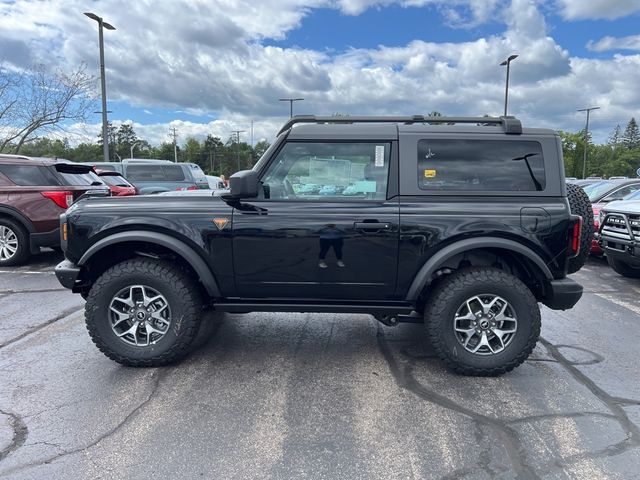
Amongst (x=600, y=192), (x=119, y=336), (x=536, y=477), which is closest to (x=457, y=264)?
(x=536, y=477)

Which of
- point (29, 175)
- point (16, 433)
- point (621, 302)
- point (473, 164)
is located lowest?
point (16, 433)

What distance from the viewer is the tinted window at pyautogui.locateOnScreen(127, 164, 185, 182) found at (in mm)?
15242

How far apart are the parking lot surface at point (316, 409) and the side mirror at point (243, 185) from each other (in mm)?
1441

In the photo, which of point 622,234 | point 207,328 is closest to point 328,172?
point 207,328

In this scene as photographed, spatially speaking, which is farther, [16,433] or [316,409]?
[316,409]

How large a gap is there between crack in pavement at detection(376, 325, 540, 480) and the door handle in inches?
46.9

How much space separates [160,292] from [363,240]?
65.0 inches

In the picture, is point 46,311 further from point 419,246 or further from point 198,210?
point 419,246

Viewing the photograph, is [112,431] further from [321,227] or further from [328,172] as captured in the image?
[328,172]

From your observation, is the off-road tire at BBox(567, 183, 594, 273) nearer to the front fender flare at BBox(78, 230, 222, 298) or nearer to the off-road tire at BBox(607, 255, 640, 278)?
the front fender flare at BBox(78, 230, 222, 298)

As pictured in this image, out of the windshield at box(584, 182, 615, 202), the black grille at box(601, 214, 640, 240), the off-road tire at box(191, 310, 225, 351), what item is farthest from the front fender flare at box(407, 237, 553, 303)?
the windshield at box(584, 182, 615, 202)

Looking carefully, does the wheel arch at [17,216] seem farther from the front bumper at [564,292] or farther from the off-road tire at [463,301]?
the front bumper at [564,292]

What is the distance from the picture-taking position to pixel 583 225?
4.07 m

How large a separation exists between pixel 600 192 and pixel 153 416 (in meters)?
10.3
